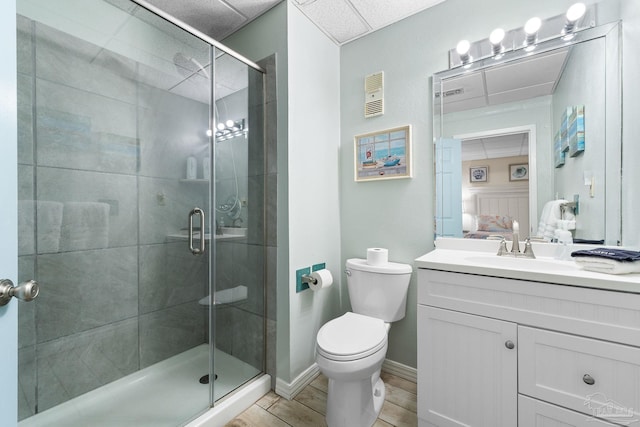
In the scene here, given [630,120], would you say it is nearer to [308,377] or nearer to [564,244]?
[564,244]

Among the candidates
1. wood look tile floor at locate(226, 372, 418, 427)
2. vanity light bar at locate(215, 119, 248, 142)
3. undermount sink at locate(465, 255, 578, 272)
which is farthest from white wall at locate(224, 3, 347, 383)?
undermount sink at locate(465, 255, 578, 272)

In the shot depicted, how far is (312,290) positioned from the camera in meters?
1.81

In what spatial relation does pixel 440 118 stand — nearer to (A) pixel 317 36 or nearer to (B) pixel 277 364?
(A) pixel 317 36

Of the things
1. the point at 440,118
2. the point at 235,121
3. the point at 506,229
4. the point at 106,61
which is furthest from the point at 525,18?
the point at 106,61

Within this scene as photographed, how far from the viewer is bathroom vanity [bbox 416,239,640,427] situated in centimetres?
93

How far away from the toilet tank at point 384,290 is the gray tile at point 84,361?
1.37 meters

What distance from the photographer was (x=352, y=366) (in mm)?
1260

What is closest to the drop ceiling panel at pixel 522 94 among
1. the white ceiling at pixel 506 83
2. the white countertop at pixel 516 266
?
the white ceiling at pixel 506 83

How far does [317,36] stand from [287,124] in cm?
75

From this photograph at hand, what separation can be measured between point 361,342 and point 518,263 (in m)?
0.87

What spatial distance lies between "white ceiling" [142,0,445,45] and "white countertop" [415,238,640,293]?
1.49m

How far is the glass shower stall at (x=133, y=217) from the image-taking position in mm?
1197

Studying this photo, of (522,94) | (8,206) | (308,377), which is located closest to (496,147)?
(522,94)

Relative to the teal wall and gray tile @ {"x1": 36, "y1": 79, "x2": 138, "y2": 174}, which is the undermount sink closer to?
the teal wall
